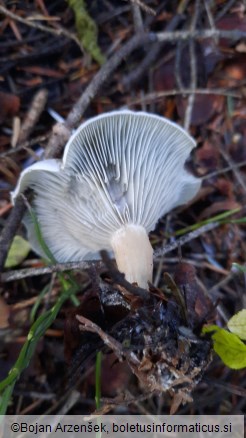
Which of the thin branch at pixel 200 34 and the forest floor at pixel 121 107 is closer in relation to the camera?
the forest floor at pixel 121 107

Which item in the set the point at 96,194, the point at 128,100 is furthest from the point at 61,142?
the point at 128,100

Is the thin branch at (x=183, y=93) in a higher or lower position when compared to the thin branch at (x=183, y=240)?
higher

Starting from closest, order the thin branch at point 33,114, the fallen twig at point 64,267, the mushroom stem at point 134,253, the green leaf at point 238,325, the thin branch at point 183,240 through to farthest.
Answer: the green leaf at point 238,325 < the mushroom stem at point 134,253 < the fallen twig at point 64,267 < the thin branch at point 183,240 < the thin branch at point 33,114

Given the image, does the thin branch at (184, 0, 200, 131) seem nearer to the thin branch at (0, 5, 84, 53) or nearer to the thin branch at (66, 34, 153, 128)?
the thin branch at (66, 34, 153, 128)

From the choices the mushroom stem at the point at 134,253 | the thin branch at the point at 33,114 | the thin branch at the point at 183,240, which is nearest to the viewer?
the mushroom stem at the point at 134,253
